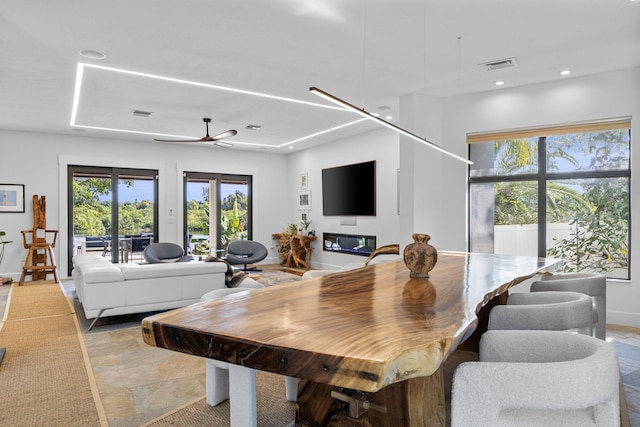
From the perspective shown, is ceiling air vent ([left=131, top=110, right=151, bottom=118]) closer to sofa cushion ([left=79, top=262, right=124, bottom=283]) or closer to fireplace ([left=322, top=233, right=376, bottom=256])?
sofa cushion ([left=79, top=262, right=124, bottom=283])

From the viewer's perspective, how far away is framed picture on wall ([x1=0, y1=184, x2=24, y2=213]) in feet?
22.8

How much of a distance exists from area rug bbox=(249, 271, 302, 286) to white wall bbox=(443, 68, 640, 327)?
9.41ft

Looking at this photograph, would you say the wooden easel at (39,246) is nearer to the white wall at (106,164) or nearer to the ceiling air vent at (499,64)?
the white wall at (106,164)

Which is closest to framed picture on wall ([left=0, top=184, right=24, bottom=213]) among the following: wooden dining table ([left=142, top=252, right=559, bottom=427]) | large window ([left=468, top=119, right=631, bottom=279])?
wooden dining table ([left=142, top=252, right=559, bottom=427])

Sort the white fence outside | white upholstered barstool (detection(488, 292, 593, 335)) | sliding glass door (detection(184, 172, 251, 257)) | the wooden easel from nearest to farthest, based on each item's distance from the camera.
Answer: white upholstered barstool (detection(488, 292, 593, 335)), the white fence outside, the wooden easel, sliding glass door (detection(184, 172, 251, 257))

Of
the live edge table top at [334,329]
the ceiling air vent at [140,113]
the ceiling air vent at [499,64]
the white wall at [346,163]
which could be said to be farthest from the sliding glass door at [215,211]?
the live edge table top at [334,329]

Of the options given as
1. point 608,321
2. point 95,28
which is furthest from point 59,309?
point 608,321

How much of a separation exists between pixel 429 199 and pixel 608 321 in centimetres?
220

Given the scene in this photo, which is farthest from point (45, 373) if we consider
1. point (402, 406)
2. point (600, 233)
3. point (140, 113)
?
point (600, 233)

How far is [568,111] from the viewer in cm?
445

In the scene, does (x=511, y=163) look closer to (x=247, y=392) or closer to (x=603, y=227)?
(x=603, y=227)

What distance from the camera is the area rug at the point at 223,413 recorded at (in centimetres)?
224

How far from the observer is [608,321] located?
4242mm

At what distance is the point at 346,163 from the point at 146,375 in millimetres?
5543
